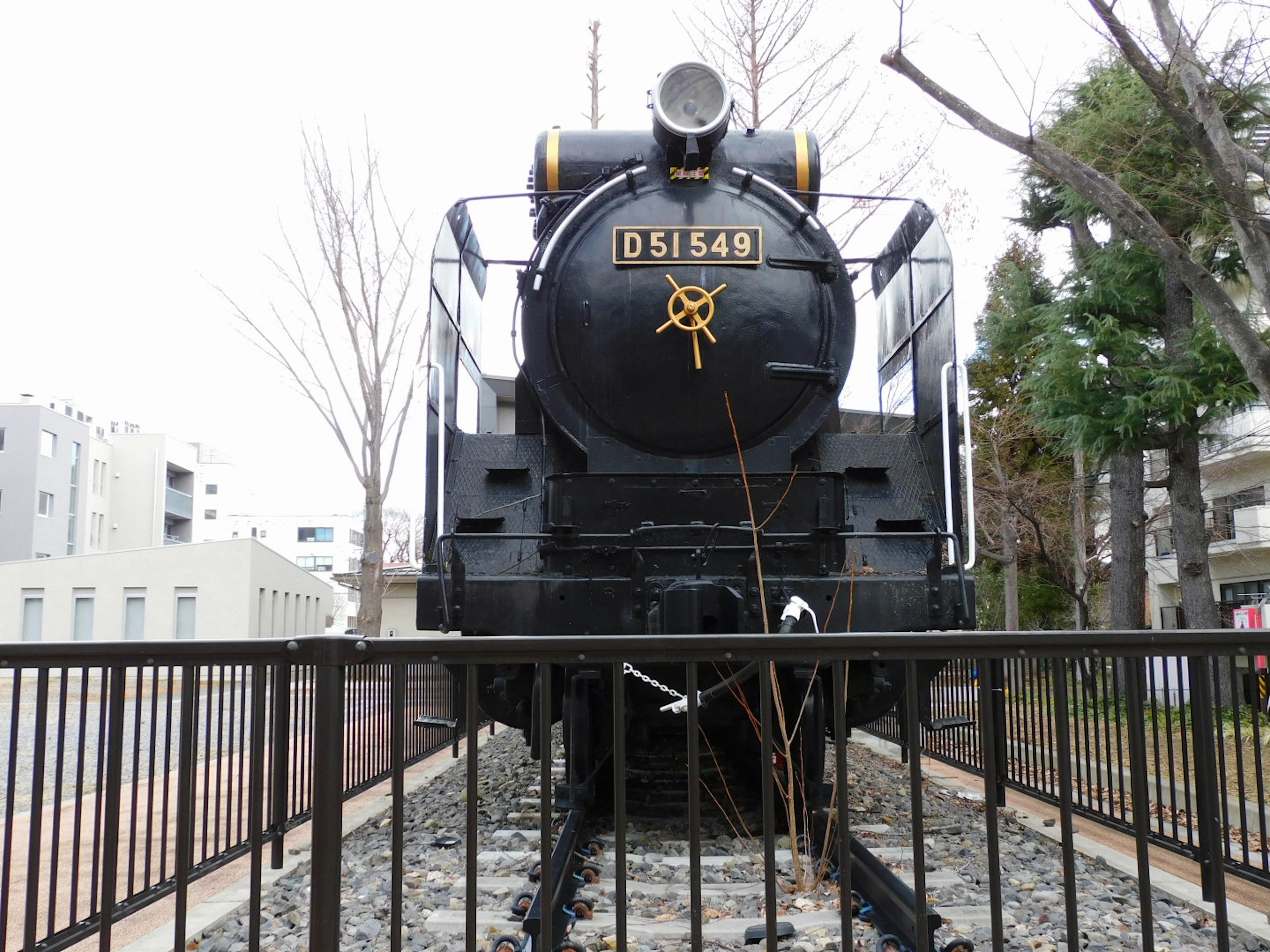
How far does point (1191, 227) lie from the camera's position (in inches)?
479

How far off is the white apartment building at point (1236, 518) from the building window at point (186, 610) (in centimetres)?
2447

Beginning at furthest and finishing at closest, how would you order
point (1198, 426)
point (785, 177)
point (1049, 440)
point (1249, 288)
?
point (1049, 440) < point (1249, 288) < point (1198, 426) < point (785, 177)

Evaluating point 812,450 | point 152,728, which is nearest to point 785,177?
point 812,450

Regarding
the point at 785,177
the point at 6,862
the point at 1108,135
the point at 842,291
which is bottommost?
the point at 6,862

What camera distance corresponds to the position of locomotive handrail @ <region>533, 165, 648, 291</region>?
5.08 meters

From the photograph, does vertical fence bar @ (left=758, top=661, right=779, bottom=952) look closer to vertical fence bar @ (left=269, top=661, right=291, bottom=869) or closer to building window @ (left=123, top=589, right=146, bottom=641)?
vertical fence bar @ (left=269, top=661, right=291, bottom=869)

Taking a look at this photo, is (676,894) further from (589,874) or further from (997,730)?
(997,730)

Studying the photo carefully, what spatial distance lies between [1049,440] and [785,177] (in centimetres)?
1641

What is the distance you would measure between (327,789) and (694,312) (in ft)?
10.3

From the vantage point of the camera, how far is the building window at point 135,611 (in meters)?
26.6

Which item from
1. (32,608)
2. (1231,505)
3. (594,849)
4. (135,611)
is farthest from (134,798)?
(32,608)

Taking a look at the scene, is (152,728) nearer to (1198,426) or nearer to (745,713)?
(745,713)

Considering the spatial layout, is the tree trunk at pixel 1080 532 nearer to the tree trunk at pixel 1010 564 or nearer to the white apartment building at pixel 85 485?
the tree trunk at pixel 1010 564

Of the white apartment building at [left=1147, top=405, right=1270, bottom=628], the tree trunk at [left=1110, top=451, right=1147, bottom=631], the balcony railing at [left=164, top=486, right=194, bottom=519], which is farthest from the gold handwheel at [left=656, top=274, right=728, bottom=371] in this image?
the balcony railing at [left=164, top=486, right=194, bottom=519]
